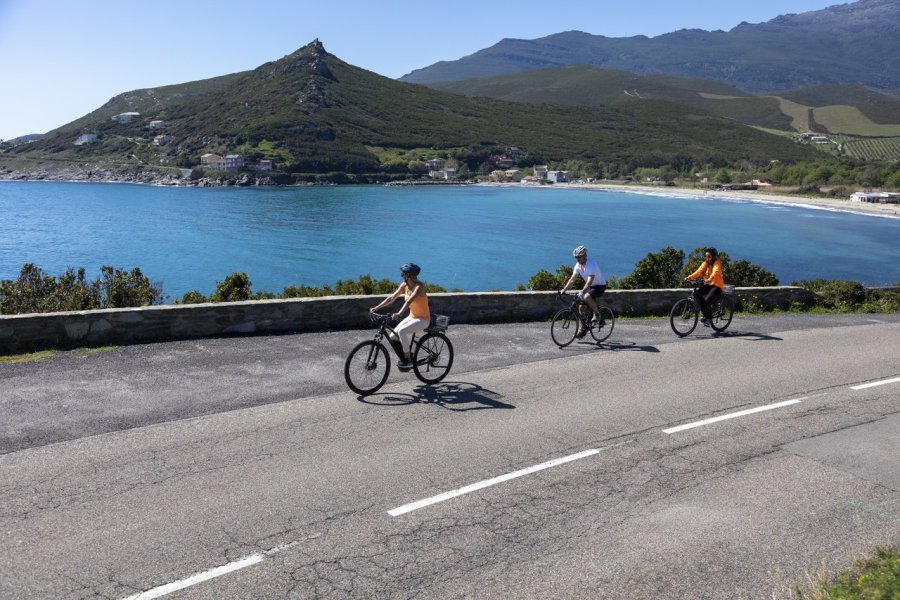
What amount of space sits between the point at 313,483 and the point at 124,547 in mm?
1654

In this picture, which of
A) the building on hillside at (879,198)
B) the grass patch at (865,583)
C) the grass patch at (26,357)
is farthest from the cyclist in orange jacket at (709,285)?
the building on hillside at (879,198)

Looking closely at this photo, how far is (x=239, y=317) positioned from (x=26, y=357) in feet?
10.5

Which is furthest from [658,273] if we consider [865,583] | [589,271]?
[865,583]

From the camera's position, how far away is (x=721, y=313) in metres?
14.5

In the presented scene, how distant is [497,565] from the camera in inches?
199

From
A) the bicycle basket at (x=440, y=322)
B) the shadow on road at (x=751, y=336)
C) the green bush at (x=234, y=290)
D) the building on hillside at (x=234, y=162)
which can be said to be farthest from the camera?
the building on hillside at (x=234, y=162)

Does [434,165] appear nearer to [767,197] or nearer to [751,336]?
[767,197]

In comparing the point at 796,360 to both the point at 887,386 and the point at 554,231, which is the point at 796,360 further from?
the point at 554,231

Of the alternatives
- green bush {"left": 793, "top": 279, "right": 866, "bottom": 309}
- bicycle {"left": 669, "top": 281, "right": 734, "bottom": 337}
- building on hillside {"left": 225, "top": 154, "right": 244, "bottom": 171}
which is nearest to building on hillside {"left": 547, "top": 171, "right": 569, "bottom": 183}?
building on hillside {"left": 225, "top": 154, "right": 244, "bottom": 171}

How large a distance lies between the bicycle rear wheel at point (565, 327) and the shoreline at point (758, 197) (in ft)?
426

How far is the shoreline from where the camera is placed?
12706 cm

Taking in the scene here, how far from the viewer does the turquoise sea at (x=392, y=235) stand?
66062mm

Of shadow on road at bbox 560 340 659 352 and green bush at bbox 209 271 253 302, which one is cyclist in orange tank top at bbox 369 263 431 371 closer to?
shadow on road at bbox 560 340 659 352

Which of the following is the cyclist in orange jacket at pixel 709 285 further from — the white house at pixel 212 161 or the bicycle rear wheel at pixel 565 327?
the white house at pixel 212 161
